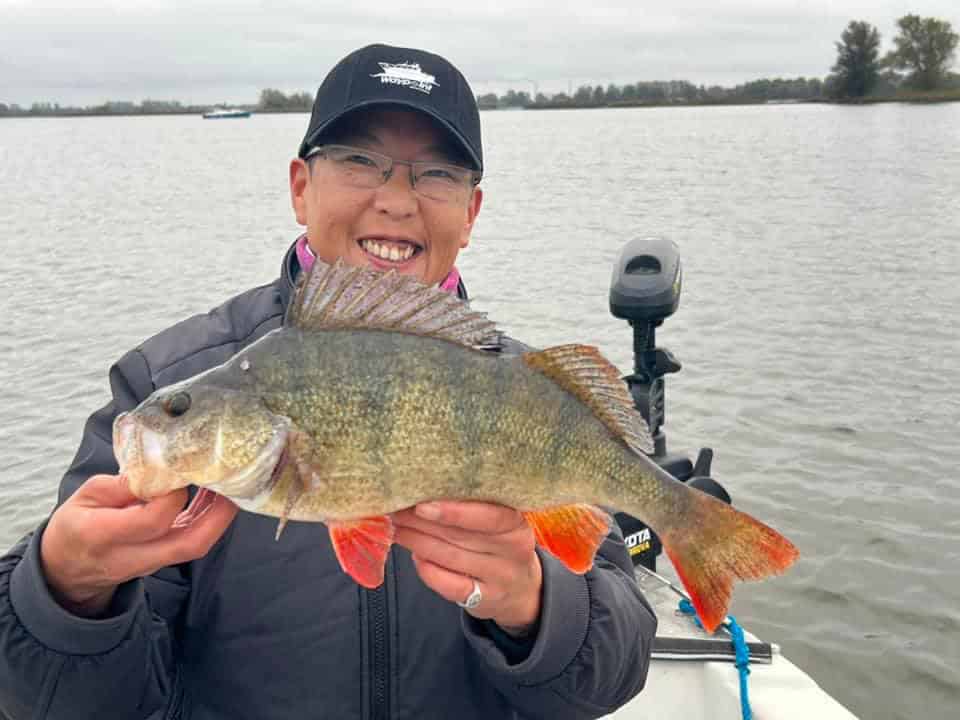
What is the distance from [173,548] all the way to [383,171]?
143cm

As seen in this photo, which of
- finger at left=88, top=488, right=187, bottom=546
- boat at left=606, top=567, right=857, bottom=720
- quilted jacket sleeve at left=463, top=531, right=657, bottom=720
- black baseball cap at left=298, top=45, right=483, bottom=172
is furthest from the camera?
boat at left=606, top=567, right=857, bottom=720

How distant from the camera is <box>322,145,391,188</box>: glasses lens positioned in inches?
111

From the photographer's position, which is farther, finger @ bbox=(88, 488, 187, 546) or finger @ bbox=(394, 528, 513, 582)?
finger @ bbox=(394, 528, 513, 582)

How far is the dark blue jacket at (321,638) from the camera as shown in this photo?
2.38 meters

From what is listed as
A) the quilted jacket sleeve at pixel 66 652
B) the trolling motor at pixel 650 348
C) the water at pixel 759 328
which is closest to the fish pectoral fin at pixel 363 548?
the quilted jacket sleeve at pixel 66 652

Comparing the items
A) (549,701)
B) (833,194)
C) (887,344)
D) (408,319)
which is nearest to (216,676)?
(549,701)

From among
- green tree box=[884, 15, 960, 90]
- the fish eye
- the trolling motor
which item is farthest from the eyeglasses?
green tree box=[884, 15, 960, 90]

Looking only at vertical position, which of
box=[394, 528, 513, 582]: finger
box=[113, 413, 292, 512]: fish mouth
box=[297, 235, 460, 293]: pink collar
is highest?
box=[297, 235, 460, 293]: pink collar

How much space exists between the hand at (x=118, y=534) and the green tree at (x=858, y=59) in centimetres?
10646

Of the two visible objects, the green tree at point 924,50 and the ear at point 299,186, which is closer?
the ear at point 299,186

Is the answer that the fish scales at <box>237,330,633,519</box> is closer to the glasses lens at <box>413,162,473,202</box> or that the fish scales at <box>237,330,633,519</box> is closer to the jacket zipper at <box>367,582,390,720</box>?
the jacket zipper at <box>367,582,390,720</box>

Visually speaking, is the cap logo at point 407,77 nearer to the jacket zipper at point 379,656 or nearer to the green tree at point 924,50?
the jacket zipper at point 379,656

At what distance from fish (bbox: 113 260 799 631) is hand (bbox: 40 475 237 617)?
4cm

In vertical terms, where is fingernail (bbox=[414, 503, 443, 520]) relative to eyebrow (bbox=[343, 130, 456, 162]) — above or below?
below
